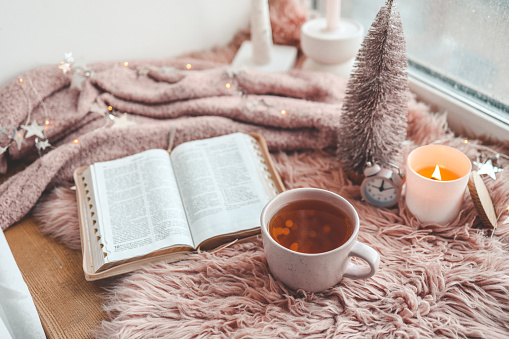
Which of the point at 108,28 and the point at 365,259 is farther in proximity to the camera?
the point at 108,28

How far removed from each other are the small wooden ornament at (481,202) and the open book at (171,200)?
12.8 inches

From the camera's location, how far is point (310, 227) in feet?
2.13

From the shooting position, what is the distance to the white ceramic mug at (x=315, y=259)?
59 cm

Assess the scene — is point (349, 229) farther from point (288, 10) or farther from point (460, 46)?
point (288, 10)

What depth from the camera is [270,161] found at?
0.86 m

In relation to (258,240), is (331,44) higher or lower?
higher

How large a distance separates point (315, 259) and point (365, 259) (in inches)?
2.9

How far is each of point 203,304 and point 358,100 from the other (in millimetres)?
433

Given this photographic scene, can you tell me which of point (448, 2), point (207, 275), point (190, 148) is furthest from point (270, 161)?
point (448, 2)

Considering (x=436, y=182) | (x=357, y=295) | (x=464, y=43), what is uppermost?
(x=464, y=43)

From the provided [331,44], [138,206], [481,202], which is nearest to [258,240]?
[138,206]

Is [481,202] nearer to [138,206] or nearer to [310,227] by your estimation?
[310,227]

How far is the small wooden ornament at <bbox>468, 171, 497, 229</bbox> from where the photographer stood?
70 cm

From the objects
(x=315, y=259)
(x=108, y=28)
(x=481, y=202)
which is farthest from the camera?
(x=108, y=28)
